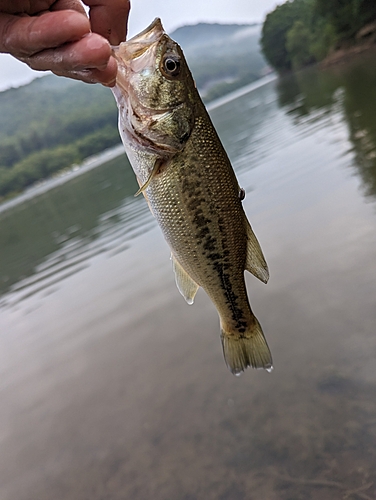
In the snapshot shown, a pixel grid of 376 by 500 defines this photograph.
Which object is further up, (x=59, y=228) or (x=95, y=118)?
(x=95, y=118)

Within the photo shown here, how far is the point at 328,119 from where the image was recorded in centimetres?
2206

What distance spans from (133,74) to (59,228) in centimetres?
2436

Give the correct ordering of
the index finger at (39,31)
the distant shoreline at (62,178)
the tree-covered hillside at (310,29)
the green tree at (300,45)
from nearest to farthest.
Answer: the index finger at (39,31)
the tree-covered hillside at (310,29)
the distant shoreline at (62,178)
the green tree at (300,45)

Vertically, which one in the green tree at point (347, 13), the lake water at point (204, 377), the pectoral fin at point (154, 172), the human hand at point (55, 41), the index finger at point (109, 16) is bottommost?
the lake water at point (204, 377)

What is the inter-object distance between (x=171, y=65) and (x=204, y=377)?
17.0ft

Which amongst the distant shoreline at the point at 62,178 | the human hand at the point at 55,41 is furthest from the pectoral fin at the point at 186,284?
the distant shoreline at the point at 62,178

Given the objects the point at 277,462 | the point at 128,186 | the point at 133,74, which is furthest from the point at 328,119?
the point at 133,74

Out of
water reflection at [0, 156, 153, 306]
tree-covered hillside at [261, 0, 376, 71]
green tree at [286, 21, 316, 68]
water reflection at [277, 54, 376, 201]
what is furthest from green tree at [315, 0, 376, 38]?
water reflection at [0, 156, 153, 306]

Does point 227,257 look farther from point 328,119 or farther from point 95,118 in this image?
point 95,118

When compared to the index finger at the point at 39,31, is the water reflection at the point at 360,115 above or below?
below

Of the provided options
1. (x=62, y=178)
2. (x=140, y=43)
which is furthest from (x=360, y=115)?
(x=62, y=178)

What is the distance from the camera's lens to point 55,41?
1630mm

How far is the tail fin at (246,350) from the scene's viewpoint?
117 inches

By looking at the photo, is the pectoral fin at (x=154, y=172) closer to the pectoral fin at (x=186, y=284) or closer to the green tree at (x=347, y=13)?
the pectoral fin at (x=186, y=284)
